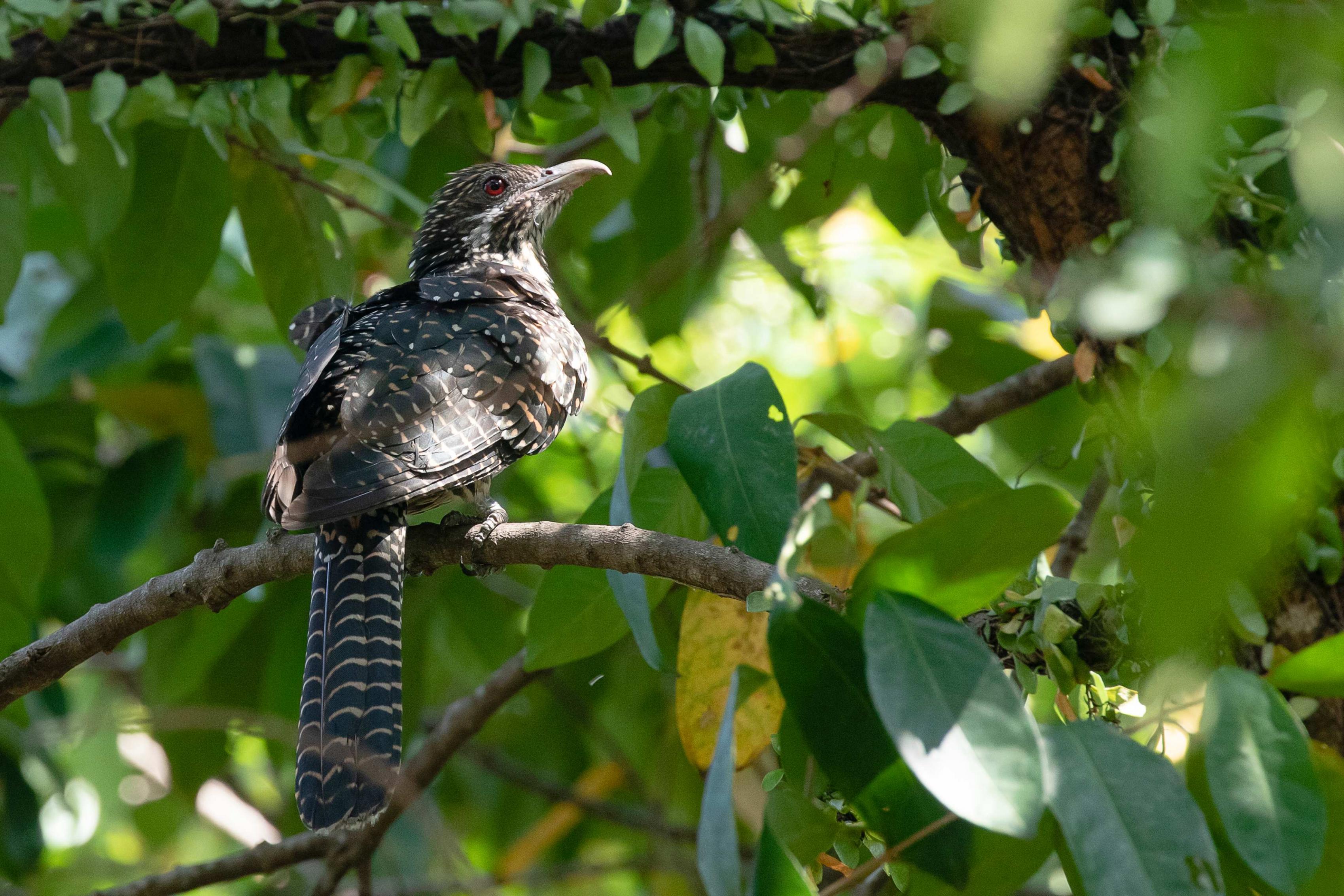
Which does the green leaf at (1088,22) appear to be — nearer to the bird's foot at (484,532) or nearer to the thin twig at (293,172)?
the bird's foot at (484,532)

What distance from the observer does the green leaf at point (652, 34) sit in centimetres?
270

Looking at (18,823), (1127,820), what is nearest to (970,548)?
(1127,820)

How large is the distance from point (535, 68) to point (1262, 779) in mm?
2305

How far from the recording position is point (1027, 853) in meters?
1.45

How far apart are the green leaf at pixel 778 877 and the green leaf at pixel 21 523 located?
2.54 metres

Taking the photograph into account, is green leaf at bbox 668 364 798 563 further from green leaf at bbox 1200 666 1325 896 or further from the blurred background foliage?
green leaf at bbox 1200 666 1325 896

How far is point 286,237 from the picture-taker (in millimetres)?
3744

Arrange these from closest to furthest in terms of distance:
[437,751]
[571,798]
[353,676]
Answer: [353,676] < [437,751] < [571,798]

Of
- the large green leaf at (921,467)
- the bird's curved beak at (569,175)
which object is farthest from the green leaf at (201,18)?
the large green leaf at (921,467)

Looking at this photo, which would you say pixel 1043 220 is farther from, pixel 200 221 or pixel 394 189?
pixel 200 221

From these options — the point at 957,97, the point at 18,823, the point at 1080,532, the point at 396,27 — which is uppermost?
the point at 396,27

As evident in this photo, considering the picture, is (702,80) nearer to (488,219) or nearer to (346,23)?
(346,23)

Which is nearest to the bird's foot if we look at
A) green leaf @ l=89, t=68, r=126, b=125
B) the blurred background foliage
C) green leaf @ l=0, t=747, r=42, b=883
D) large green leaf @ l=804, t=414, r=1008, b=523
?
the blurred background foliage

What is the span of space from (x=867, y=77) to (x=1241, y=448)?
2152 mm
